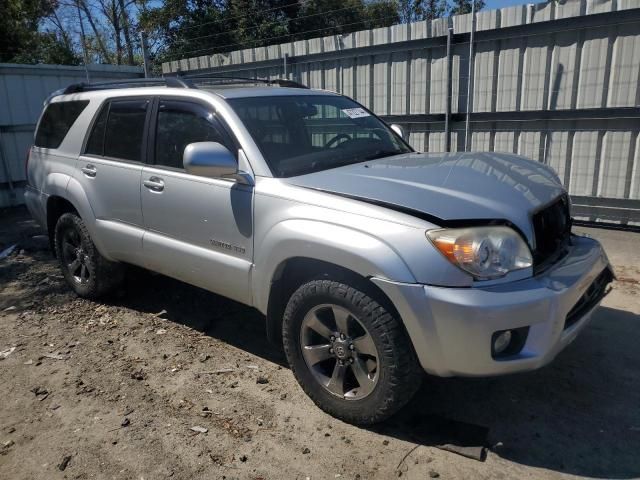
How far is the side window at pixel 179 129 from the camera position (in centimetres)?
364

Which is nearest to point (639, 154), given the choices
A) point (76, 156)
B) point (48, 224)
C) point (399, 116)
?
point (399, 116)

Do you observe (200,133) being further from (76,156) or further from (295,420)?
(295,420)

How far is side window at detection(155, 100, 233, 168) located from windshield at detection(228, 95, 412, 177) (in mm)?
213

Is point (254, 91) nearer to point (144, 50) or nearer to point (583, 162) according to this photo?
point (583, 162)

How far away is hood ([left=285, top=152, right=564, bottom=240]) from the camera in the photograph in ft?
8.90

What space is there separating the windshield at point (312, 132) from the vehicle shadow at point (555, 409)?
146 centimetres

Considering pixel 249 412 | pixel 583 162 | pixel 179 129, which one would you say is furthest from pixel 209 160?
pixel 583 162

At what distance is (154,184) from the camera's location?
12.8 ft

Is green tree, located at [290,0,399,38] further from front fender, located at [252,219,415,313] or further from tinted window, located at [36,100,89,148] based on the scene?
front fender, located at [252,219,415,313]

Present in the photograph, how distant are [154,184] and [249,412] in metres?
1.76

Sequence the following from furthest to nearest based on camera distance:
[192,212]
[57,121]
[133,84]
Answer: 1. [57,121]
2. [133,84]
3. [192,212]

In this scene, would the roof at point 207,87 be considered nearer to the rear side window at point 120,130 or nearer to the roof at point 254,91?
the roof at point 254,91

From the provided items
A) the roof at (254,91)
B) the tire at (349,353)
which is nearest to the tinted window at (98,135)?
the roof at (254,91)

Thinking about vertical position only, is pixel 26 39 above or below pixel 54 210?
above
